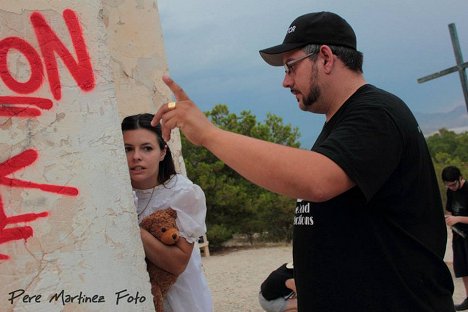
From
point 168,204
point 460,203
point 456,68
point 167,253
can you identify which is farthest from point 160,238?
point 456,68

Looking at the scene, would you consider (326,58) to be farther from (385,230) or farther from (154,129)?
(154,129)

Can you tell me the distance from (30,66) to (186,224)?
0.78 meters

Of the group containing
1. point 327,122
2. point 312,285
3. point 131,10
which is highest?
point 131,10

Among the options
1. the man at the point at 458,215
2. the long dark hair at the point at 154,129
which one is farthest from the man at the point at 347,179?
the man at the point at 458,215

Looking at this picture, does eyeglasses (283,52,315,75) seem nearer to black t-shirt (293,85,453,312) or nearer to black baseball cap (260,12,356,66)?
black baseball cap (260,12,356,66)

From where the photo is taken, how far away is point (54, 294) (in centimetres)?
161

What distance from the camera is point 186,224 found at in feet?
6.37

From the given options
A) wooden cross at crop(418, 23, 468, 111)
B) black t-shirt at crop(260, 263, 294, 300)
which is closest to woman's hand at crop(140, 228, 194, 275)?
black t-shirt at crop(260, 263, 294, 300)

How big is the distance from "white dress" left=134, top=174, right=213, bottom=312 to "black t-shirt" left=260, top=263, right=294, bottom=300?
267 cm

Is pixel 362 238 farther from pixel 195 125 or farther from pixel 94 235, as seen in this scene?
pixel 94 235

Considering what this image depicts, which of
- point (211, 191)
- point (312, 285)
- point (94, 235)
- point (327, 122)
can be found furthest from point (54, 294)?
point (211, 191)

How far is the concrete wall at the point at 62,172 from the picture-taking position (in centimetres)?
161

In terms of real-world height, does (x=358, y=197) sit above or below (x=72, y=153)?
below

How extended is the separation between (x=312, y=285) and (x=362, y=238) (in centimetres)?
25
